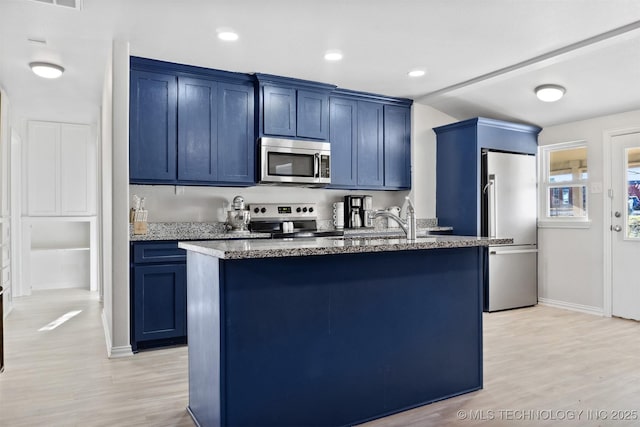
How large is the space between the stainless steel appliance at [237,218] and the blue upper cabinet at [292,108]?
2.23 ft

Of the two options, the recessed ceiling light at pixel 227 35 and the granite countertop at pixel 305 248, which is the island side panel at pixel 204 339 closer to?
the granite countertop at pixel 305 248

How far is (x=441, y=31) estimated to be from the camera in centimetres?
328

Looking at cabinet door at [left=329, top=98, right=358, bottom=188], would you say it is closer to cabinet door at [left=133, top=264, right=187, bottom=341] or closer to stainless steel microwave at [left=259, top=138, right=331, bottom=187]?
stainless steel microwave at [left=259, top=138, right=331, bottom=187]

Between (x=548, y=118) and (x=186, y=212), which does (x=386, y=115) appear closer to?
(x=548, y=118)

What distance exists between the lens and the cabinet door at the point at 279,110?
14.1 ft

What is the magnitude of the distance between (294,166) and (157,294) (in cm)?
173

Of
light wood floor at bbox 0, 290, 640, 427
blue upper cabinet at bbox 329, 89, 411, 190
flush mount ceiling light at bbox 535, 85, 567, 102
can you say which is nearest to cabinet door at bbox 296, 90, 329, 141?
blue upper cabinet at bbox 329, 89, 411, 190

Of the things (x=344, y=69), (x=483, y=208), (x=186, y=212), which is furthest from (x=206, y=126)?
(x=483, y=208)

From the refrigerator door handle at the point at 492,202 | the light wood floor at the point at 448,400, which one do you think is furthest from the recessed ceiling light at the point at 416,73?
the light wood floor at the point at 448,400

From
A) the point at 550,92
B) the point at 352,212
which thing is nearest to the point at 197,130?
the point at 352,212

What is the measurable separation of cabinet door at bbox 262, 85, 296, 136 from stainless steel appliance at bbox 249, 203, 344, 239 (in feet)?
2.49

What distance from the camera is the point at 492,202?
16.1ft

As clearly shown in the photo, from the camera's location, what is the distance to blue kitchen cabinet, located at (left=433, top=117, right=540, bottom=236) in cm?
489

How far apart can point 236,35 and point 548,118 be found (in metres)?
3.64
